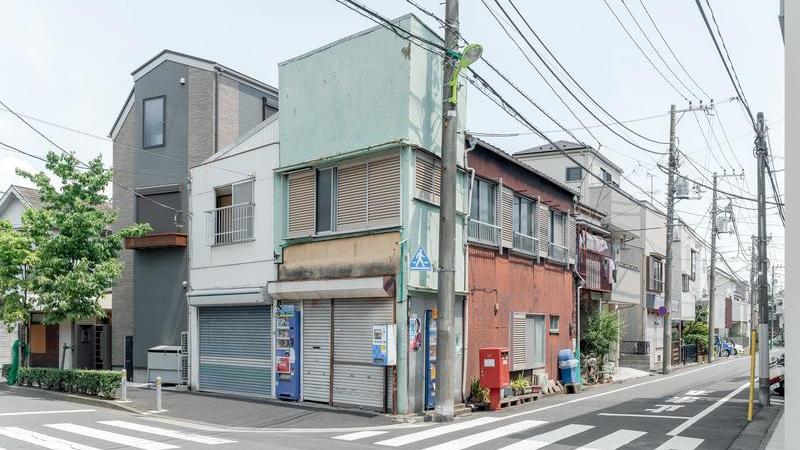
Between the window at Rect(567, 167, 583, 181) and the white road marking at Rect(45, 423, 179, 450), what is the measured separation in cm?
3221

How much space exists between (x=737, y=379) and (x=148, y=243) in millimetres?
24678

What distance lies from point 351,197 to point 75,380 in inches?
381

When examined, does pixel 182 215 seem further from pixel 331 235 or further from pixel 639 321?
pixel 639 321

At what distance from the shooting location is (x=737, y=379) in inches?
1168

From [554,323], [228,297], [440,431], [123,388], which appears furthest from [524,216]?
[123,388]

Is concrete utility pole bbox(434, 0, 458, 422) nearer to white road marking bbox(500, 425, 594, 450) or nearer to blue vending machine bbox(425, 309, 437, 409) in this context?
blue vending machine bbox(425, 309, 437, 409)

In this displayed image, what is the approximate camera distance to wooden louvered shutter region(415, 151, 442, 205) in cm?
1659

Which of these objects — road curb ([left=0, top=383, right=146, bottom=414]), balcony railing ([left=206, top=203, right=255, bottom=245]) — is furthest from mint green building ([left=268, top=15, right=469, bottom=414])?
road curb ([left=0, top=383, right=146, bottom=414])

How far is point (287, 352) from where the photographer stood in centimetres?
1830

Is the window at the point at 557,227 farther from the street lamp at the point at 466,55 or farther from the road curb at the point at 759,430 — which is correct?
the street lamp at the point at 466,55

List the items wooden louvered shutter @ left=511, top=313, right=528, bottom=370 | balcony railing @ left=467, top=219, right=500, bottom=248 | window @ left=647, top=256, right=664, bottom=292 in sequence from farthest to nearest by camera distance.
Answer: window @ left=647, top=256, right=664, bottom=292, wooden louvered shutter @ left=511, top=313, right=528, bottom=370, balcony railing @ left=467, top=219, right=500, bottom=248

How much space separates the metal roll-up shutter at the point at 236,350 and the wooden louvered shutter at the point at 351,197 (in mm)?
3711

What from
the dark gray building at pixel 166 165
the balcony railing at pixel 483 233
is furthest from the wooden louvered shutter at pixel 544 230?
the dark gray building at pixel 166 165

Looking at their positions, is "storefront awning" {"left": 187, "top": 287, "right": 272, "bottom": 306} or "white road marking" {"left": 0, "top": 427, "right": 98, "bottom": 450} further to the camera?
"storefront awning" {"left": 187, "top": 287, "right": 272, "bottom": 306}
